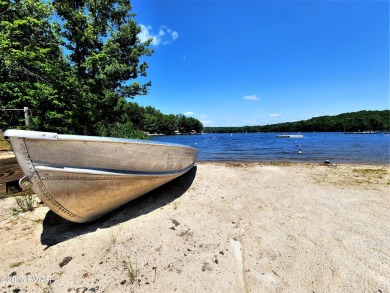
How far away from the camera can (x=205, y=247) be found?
2678 mm

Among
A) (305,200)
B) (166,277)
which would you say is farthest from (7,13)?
(305,200)

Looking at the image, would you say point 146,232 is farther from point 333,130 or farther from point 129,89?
point 333,130

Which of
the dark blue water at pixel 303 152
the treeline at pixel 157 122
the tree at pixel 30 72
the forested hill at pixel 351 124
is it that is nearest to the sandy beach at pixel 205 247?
the tree at pixel 30 72

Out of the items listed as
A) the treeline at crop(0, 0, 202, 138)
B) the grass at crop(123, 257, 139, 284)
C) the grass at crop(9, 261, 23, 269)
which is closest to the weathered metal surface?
the grass at crop(9, 261, 23, 269)

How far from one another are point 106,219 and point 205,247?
78.3 inches

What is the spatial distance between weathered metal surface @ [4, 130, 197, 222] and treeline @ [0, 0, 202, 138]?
6249 millimetres

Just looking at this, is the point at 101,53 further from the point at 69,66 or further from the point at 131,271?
the point at 131,271

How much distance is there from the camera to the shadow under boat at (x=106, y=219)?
9.54 feet

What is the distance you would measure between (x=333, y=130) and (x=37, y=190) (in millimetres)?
150452

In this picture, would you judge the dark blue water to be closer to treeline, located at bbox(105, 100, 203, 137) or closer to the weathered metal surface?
the weathered metal surface

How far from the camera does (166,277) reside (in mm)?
2131

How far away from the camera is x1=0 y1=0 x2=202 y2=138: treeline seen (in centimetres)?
777

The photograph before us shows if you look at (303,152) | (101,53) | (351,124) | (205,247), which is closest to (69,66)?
(101,53)

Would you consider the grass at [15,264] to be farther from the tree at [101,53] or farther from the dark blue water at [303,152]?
the dark blue water at [303,152]
